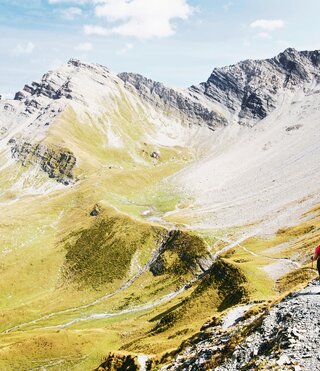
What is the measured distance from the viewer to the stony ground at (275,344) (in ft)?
93.6

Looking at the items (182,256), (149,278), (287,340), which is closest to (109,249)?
(149,278)

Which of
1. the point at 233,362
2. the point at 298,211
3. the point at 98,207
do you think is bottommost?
the point at 298,211

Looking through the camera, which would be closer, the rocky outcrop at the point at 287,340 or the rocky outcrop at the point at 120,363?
the rocky outcrop at the point at 287,340

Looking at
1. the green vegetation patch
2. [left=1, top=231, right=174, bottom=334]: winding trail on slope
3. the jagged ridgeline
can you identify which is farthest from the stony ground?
the green vegetation patch

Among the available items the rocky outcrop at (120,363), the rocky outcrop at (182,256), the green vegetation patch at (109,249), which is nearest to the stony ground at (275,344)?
the rocky outcrop at (120,363)

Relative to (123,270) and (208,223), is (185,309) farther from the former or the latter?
(208,223)

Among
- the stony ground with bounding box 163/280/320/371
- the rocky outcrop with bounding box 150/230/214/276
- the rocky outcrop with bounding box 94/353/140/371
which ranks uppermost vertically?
the stony ground with bounding box 163/280/320/371

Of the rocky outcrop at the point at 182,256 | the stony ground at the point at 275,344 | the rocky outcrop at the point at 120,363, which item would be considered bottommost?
the rocky outcrop at the point at 182,256

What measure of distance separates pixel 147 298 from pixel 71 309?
2228 cm

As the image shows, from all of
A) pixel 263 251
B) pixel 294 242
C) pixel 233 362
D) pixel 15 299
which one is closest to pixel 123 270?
pixel 15 299

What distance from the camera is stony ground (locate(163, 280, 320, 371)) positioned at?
28.5 metres

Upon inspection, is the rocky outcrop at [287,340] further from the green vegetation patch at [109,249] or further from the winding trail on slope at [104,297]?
the green vegetation patch at [109,249]

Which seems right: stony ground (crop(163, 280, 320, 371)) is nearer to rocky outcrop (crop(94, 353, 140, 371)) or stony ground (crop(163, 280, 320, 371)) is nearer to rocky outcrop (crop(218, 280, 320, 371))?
rocky outcrop (crop(218, 280, 320, 371))

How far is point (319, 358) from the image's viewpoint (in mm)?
27094
